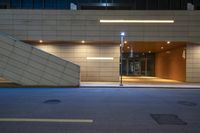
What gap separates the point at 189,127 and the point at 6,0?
93.8ft

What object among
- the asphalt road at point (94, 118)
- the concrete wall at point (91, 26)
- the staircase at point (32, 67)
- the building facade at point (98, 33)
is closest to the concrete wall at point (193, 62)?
the building facade at point (98, 33)

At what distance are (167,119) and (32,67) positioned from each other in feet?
48.8

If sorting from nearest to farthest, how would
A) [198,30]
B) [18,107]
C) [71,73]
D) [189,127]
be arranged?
[189,127]
[18,107]
[71,73]
[198,30]

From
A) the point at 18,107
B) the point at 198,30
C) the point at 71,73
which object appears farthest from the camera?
the point at 198,30

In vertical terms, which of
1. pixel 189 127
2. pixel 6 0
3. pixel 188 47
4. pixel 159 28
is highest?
pixel 6 0

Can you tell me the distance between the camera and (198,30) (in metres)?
27.1

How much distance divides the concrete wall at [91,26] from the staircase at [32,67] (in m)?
5.79

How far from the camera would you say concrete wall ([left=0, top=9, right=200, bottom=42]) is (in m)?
27.2

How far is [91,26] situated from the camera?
2756 cm

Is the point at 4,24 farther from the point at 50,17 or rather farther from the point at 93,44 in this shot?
the point at 93,44

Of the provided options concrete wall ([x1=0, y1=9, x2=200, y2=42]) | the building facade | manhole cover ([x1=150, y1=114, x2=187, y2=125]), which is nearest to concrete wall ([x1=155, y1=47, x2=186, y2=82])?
the building facade

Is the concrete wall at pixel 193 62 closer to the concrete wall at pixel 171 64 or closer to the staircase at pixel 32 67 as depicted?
the concrete wall at pixel 171 64

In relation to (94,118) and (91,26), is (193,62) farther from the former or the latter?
(94,118)

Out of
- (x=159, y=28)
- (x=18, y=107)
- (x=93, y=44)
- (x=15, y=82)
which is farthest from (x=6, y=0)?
(x=18, y=107)
